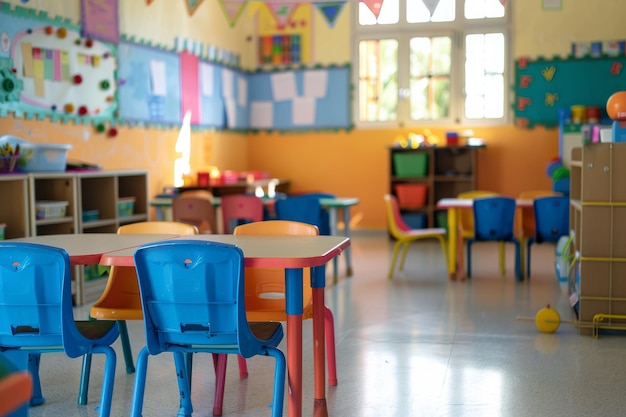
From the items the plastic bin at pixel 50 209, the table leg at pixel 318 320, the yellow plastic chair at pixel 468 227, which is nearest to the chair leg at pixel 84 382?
the table leg at pixel 318 320

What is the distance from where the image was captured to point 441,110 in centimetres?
931

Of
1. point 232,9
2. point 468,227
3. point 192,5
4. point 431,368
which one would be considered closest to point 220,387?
point 431,368

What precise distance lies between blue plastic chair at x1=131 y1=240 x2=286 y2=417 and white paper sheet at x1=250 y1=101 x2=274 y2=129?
24.2 feet

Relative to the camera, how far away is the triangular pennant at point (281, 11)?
9539mm

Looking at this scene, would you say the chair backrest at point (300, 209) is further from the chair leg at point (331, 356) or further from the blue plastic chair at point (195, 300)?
the blue plastic chair at point (195, 300)

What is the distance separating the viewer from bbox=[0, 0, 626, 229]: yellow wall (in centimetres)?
753

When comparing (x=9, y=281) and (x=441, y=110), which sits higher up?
(x=441, y=110)

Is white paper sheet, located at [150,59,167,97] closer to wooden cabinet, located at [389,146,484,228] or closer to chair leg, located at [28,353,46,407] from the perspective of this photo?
wooden cabinet, located at [389,146,484,228]

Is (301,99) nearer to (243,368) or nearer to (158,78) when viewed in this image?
(158,78)

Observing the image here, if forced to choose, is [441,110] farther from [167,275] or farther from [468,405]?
[167,275]

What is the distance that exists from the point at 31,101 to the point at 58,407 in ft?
10.4

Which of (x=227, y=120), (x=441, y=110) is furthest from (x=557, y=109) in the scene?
(x=227, y=120)

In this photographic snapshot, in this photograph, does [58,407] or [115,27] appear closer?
[58,407]

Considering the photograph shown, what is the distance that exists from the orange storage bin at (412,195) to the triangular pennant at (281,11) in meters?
2.50
